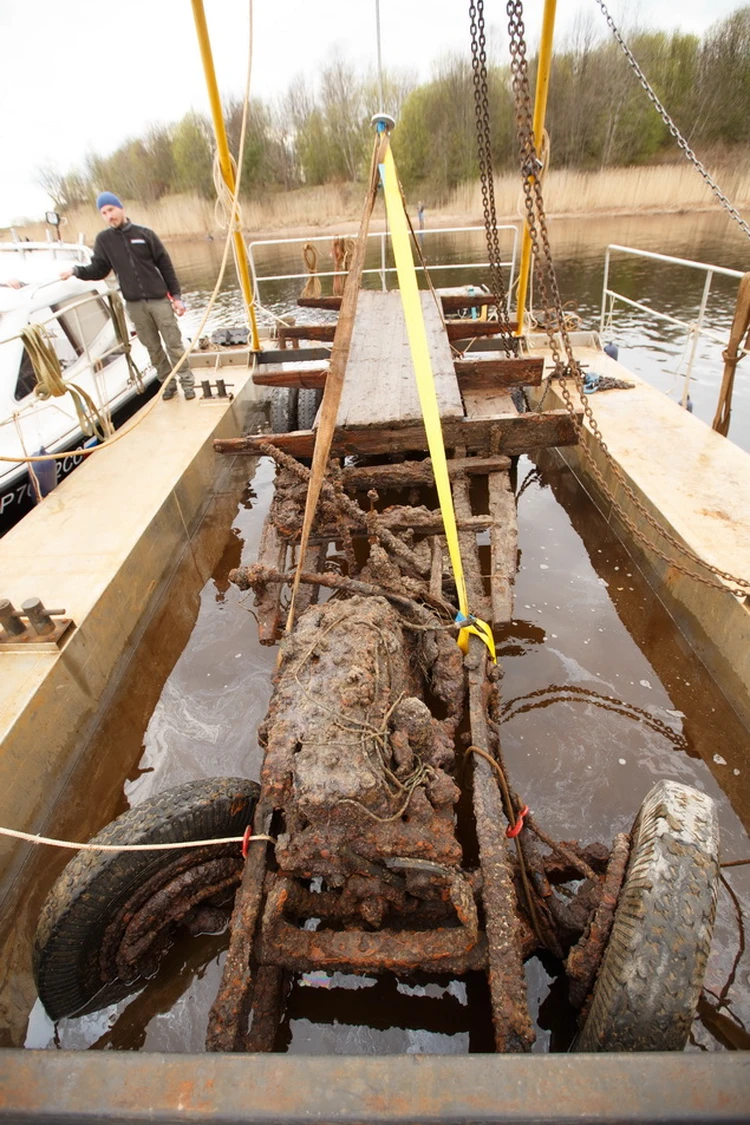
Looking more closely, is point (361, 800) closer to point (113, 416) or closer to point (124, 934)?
point (124, 934)

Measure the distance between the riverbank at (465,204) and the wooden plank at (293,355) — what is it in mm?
16920

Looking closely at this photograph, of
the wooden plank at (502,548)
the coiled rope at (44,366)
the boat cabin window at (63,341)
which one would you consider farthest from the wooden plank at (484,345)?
the boat cabin window at (63,341)

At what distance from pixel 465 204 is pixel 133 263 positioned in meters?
29.5

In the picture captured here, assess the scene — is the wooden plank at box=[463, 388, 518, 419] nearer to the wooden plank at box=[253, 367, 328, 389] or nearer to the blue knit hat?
the wooden plank at box=[253, 367, 328, 389]

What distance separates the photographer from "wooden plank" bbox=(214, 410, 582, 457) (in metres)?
4.18

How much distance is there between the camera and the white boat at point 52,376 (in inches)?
219

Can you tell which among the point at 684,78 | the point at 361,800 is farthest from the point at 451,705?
the point at 684,78

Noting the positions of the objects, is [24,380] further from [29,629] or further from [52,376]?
[29,629]

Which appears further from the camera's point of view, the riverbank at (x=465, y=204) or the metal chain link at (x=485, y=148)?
the riverbank at (x=465, y=204)

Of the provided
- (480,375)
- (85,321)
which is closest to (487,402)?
(480,375)

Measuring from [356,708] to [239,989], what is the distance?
1.03m

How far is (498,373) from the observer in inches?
206

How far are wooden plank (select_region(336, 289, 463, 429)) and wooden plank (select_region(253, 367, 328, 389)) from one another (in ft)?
0.93

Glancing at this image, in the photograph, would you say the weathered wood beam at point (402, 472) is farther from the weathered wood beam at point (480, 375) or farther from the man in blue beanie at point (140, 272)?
the man in blue beanie at point (140, 272)
